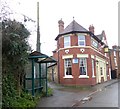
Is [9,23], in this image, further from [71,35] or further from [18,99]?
[71,35]

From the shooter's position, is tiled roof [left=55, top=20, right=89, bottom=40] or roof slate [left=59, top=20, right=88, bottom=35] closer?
tiled roof [left=55, top=20, right=89, bottom=40]

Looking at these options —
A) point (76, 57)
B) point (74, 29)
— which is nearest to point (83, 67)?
point (76, 57)

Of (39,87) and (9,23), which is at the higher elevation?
(9,23)

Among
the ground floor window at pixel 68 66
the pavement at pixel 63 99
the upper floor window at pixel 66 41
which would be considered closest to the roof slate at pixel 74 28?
the upper floor window at pixel 66 41

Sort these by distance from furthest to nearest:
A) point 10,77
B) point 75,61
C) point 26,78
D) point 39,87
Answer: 1. point 75,61
2. point 39,87
3. point 26,78
4. point 10,77

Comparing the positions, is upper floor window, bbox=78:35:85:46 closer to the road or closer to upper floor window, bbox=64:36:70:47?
upper floor window, bbox=64:36:70:47

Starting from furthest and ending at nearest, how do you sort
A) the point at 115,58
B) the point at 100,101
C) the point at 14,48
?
the point at 115,58 < the point at 100,101 < the point at 14,48

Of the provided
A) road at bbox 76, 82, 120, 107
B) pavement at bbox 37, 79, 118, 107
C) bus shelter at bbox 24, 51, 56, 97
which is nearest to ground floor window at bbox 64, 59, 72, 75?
pavement at bbox 37, 79, 118, 107

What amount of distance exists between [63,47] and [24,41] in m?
16.5

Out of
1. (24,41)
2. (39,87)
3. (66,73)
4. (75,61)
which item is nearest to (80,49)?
(75,61)

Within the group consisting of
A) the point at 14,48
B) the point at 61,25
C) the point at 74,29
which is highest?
the point at 61,25

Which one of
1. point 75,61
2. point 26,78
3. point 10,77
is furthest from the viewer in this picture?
point 75,61

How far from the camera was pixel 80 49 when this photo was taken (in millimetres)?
26234

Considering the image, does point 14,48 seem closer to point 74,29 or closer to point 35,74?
point 35,74
